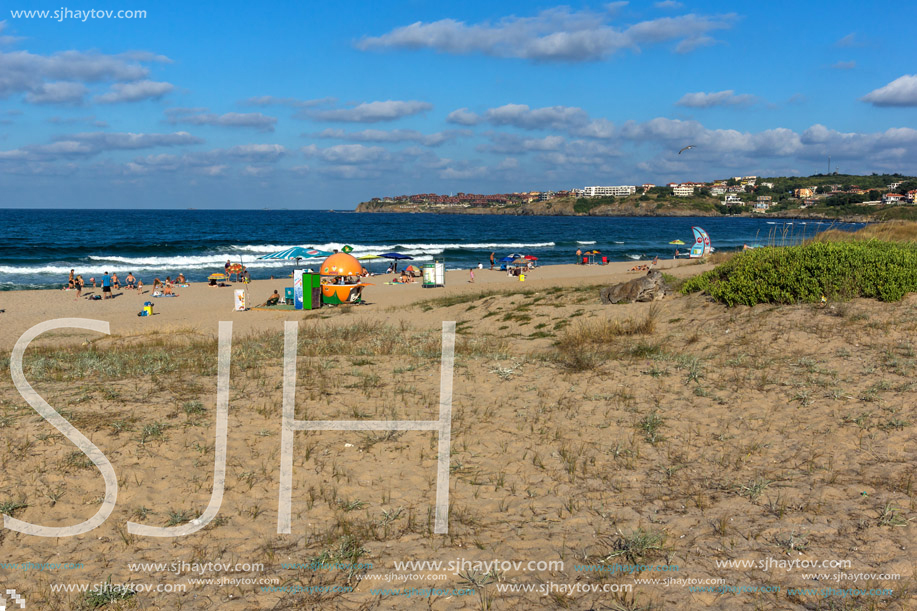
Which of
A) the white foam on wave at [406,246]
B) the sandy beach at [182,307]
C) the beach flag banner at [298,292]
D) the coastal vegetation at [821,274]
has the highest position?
the white foam on wave at [406,246]

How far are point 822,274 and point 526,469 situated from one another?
7.63 m

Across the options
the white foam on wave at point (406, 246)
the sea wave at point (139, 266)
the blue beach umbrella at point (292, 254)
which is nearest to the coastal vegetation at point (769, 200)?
the white foam on wave at point (406, 246)

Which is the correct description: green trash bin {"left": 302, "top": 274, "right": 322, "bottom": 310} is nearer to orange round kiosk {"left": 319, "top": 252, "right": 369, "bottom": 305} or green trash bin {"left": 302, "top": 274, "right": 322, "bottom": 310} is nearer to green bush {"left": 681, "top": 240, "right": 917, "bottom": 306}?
orange round kiosk {"left": 319, "top": 252, "right": 369, "bottom": 305}

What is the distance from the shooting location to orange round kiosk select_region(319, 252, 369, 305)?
74.6 feet

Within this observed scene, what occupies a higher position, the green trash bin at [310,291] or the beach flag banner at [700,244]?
the beach flag banner at [700,244]

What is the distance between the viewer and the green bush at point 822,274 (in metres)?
9.37

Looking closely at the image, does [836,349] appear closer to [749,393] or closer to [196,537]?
[749,393]

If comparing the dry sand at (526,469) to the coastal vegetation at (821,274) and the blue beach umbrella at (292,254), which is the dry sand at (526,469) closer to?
the coastal vegetation at (821,274)

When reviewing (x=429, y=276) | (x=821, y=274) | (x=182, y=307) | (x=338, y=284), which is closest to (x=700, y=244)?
(x=429, y=276)

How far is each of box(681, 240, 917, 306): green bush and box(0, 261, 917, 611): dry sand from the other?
1.58ft

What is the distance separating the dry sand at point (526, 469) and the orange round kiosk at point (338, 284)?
42.7 feet

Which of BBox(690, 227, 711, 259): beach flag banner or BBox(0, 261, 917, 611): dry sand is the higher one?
BBox(690, 227, 711, 259): beach flag banner

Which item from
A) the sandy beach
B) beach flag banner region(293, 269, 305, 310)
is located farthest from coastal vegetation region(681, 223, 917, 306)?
beach flag banner region(293, 269, 305, 310)

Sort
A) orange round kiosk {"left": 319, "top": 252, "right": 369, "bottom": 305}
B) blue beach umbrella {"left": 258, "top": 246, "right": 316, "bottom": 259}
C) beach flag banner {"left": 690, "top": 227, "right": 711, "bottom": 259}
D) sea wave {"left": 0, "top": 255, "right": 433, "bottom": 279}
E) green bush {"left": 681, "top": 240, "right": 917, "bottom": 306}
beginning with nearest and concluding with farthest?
green bush {"left": 681, "top": 240, "right": 917, "bottom": 306} < orange round kiosk {"left": 319, "top": 252, "right": 369, "bottom": 305} < blue beach umbrella {"left": 258, "top": 246, "right": 316, "bottom": 259} < sea wave {"left": 0, "top": 255, "right": 433, "bottom": 279} < beach flag banner {"left": 690, "top": 227, "right": 711, "bottom": 259}
